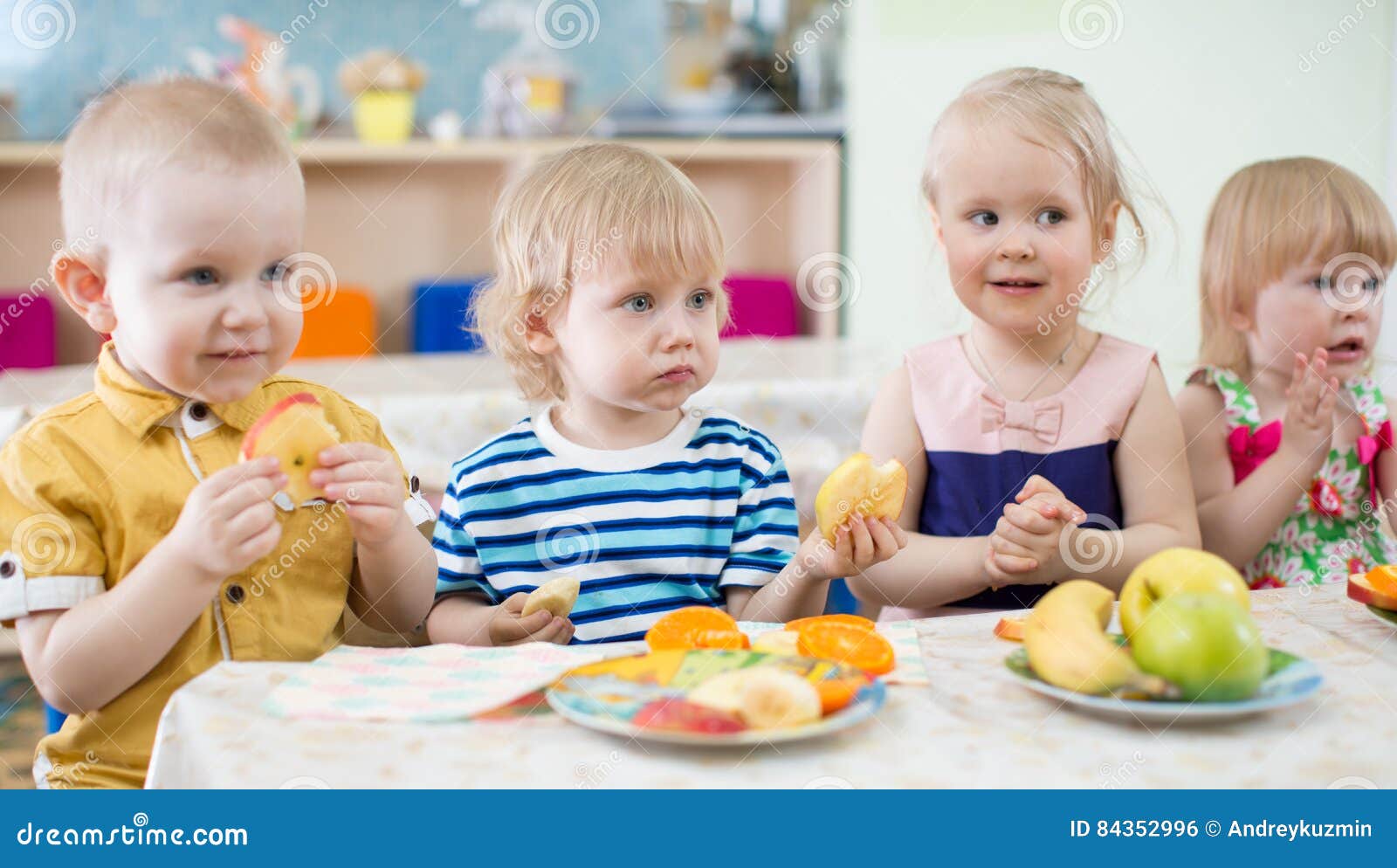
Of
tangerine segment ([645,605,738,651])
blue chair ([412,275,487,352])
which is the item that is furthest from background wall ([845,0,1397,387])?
blue chair ([412,275,487,352])

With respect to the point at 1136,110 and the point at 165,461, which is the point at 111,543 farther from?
the point at 1136,110

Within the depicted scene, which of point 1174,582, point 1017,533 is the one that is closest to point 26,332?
point 1017,533

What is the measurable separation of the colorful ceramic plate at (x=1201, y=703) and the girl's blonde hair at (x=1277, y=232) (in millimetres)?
747

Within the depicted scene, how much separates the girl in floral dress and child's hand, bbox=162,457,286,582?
3.31ft

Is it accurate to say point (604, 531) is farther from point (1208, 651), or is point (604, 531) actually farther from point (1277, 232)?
point (1277, 232)

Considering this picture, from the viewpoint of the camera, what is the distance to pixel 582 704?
0.72 m

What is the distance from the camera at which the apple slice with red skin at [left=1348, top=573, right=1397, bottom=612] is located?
904 millimetres

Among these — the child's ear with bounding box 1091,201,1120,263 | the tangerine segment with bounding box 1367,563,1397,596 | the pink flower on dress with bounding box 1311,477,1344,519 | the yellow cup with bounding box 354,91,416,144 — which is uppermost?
the yellow cup with bounding box 354,91,416,144

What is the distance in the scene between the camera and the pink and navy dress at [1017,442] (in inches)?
51.2

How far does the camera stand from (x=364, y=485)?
3.01ft

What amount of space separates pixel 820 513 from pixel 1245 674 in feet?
1.21

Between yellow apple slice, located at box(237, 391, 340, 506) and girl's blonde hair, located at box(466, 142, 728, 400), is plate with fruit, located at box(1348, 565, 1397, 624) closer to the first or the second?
girl's blonde hair, located at box(466, 142, 728, 400)

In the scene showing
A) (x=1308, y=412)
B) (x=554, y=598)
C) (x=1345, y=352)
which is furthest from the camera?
(x=1345, y=352)

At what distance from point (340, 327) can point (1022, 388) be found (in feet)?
8.53
